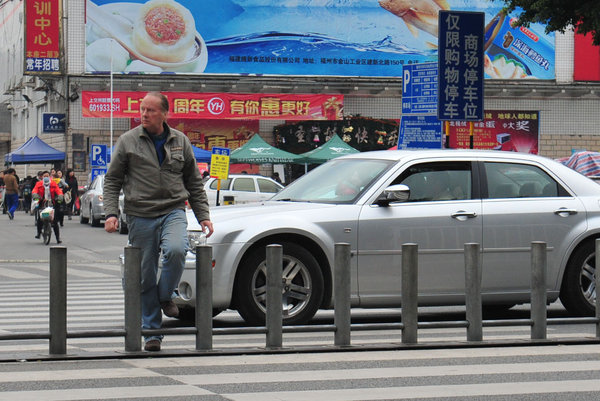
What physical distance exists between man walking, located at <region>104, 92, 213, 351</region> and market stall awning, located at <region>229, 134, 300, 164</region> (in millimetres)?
32847

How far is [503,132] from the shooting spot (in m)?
52.0

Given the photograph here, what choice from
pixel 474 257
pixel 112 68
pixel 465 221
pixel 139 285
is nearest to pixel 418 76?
pixel 465 221

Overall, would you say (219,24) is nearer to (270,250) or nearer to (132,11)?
(132,11)

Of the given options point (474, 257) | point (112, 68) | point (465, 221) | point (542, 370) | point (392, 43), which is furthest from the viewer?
point (392, 43)

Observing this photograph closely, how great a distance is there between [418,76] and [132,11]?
3020 centimetres

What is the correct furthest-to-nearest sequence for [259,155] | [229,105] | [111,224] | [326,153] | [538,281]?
[229,105] → [259,155] → [326,153] → [538,281] → [111,224]

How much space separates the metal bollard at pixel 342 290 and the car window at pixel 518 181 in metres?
2.51

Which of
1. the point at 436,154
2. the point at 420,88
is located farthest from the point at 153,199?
the point at 420,88

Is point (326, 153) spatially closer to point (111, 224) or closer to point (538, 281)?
point (538, 281)

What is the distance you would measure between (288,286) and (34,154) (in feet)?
127

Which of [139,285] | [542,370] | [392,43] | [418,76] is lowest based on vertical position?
[542,370]

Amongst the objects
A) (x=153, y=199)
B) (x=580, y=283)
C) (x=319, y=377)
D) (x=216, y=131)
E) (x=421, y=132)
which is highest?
(x=216, y=131)

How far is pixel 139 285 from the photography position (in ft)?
28.2

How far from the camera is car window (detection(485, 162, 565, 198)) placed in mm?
11336
